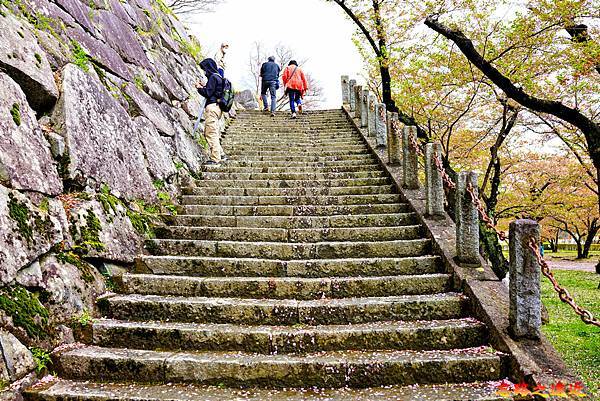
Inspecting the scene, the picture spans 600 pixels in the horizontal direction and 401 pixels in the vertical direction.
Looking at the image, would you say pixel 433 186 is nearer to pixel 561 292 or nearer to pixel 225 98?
pixel 561 292

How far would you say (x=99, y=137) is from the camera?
4730 mm

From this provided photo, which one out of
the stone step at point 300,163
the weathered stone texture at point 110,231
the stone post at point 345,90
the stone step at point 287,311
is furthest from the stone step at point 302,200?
the stone post at point 345,90

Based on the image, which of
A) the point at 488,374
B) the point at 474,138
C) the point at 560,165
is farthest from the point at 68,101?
the point at 560,165

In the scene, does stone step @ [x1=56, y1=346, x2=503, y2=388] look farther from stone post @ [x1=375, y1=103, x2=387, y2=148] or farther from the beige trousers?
stone post @ [x1=375, y1=103, x2=387, y2=148]

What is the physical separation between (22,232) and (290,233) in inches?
112

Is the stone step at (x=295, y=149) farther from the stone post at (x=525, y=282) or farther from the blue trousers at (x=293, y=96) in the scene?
the stone post at (x=525, y=282)

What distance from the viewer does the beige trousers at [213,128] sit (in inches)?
289

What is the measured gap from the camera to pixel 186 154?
6.99 m

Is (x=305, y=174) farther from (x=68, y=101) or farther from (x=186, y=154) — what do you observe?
(x=68, y=101)

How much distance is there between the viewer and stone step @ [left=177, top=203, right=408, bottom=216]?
568 cm

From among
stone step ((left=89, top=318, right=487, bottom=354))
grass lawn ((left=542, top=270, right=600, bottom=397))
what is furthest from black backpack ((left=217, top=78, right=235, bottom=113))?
grass lawn ((left=542, top=270, right=600, bottom=397))

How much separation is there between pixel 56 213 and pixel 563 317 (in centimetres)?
844

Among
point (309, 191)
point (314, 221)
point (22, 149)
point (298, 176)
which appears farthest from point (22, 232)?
point (298, 176)

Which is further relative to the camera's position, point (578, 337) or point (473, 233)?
point (578, 337)
